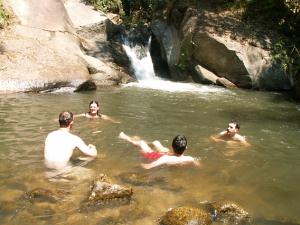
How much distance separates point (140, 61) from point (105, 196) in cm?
1715

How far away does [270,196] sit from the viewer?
8.38 metres

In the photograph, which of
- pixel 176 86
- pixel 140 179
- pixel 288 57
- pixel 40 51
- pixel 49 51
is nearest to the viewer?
pixel 140 179

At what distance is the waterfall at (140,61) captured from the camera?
930 inches

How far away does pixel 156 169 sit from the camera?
9352 mm

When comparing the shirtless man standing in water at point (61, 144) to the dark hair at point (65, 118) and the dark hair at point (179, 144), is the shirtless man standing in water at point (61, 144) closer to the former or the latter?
the dark hair at point (65, 118)

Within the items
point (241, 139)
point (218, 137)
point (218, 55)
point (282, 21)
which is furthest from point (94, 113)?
point (282, 21)

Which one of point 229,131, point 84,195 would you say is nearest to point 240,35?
point 229,131

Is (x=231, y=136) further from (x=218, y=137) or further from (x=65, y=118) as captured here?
(x=65, y=118)

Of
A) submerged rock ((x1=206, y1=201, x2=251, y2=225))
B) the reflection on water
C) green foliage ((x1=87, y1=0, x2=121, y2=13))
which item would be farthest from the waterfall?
submerged rock ((x1=206, y1=201, x2=251, y2=225))

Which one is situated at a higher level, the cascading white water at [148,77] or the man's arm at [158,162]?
the cascading white water at [148,77]

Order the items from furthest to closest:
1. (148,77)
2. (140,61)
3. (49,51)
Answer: (140,61) < (148,77) < (49,51)

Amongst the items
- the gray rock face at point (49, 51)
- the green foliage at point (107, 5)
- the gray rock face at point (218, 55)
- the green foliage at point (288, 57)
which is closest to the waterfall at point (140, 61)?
the gray rock face at point (218, 55)

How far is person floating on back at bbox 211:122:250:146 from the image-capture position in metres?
11.8

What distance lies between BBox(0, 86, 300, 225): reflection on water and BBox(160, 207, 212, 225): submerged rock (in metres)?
0.35
